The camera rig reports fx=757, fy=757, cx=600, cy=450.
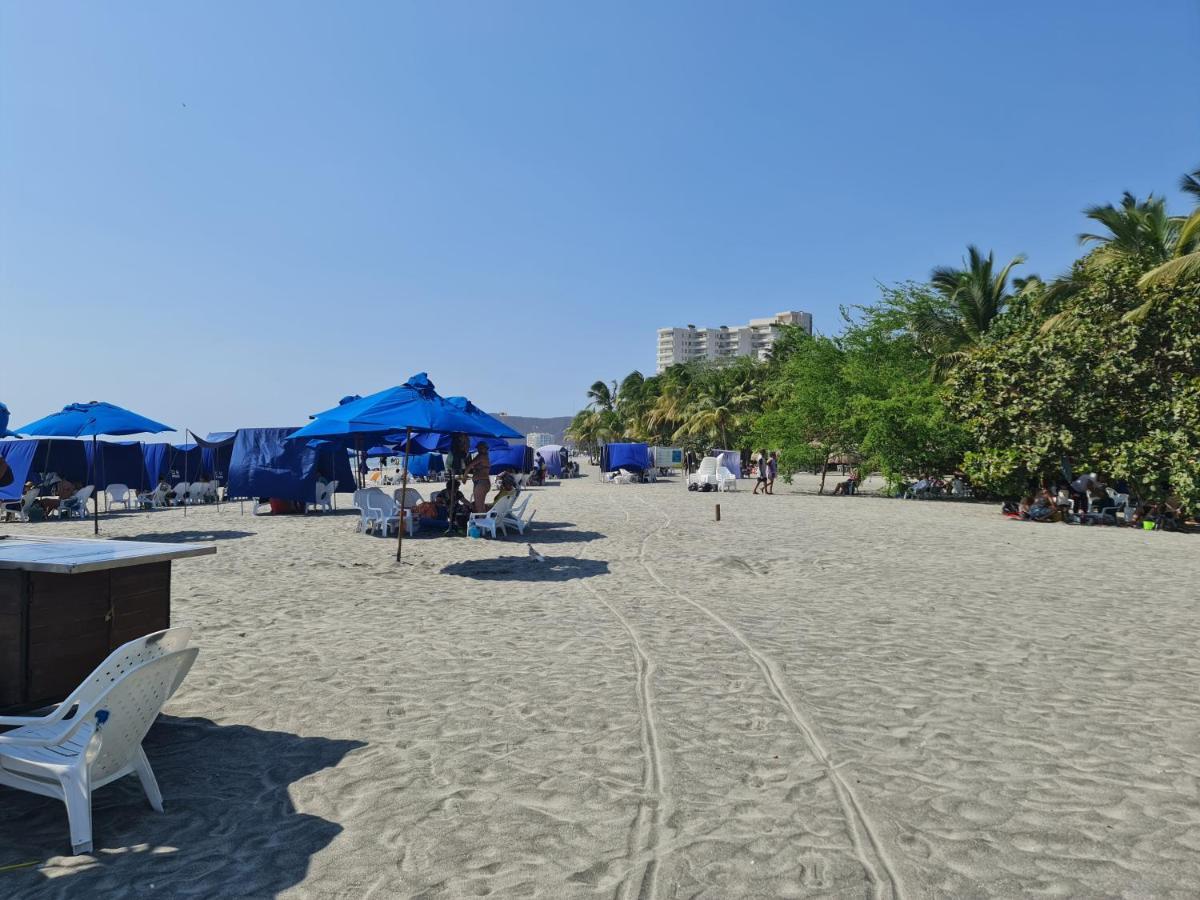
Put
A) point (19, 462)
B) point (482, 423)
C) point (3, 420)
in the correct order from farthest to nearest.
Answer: point (19, 462), point (3, 420), point (482, 423)

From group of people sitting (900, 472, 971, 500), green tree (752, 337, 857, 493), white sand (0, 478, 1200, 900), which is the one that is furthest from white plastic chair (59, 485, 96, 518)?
group of people sitting (900, 472, 971, 500)

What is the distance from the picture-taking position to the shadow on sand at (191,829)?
9.98ft

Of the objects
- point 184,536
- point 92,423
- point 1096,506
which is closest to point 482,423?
point 184,536

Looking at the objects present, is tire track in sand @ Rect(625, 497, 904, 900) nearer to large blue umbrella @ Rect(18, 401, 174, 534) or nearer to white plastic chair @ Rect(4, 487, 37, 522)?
large blue umbrella @ Rect(18, 401, 174, 534)

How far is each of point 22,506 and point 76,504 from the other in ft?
3.79

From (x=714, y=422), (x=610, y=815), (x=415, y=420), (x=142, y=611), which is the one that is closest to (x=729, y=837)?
(x=610, y=815)

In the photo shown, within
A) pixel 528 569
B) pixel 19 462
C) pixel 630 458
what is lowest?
pixel 528 569

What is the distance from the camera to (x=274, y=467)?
20.3 metres

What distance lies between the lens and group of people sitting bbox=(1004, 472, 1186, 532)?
17.4m

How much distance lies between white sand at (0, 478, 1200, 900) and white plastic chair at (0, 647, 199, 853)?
246mm

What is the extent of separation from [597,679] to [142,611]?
3.09 metres

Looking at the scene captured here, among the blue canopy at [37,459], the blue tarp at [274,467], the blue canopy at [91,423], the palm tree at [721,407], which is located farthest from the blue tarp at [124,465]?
the palm tree at [721,407]

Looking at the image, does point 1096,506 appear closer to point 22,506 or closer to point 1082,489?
point 1082,489

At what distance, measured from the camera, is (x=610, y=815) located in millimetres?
3623
